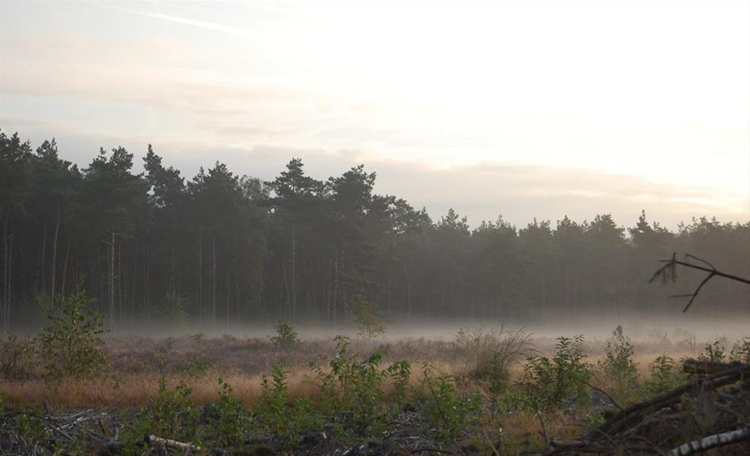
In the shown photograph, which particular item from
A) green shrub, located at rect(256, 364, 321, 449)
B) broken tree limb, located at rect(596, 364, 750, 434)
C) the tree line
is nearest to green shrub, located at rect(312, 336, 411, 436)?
green shrub, located at rect(256, 364, 321, 449)

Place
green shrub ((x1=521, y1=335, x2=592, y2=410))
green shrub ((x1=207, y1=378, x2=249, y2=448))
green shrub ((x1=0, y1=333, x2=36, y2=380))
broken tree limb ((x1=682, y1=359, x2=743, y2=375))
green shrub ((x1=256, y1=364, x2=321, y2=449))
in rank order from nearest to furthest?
broken tree limb ((x1=682, y1=359, x2=743, y2=375)) → green shrub ((x1=256, y1=364, x2=321, y2=449)) → green shrub ((x1=207, y1=378, x2=249, y2=448)) → green shrub ((x1=521, y1=335, x2=592, y2=410)) → green shrub ((x1=0, y1=333, x2=36, y2=380))

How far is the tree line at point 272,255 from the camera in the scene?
51.4 meters

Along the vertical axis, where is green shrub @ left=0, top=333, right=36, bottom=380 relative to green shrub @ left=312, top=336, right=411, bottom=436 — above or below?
→ below

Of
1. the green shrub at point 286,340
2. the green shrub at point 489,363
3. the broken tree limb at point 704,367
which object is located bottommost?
the green shrub at point 286,340

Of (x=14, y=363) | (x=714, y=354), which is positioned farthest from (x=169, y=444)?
(x=14, y=363)

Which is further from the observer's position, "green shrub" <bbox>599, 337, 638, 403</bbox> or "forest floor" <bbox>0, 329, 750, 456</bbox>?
"green shrub" <bbox>599, 337, 638, 403</bbox>

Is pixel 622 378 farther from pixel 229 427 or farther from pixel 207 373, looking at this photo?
pixel 207 373

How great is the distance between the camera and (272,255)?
68.8 meters

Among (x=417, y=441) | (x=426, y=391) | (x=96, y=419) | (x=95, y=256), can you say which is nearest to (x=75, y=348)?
(x=96, y=419)

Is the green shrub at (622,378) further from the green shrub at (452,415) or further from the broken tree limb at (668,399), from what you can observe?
the broken tree limb at (668,399)

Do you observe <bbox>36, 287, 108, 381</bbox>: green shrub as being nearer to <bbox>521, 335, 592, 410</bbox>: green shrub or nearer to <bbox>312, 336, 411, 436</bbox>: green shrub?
<bbox>312, 336, 411, 436</bbox>: green shrub

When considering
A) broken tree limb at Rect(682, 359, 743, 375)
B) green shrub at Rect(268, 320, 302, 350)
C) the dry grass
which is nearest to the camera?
broken tree limb at Rect(682, 359, 743, 375)

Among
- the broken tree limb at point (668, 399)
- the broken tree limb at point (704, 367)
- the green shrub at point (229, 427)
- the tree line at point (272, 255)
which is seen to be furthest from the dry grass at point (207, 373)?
the tree line at point (272, 255)

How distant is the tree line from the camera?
51.4 metres
